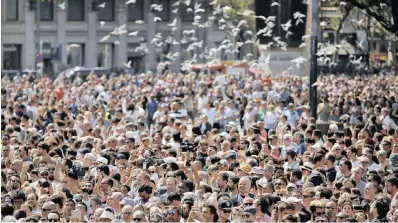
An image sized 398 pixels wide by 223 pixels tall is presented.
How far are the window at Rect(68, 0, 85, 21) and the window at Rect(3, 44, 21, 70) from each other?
4.35 m

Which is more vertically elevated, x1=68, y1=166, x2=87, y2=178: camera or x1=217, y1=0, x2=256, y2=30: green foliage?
x1=217, y1=0, x2=256, y2=30: green foliage

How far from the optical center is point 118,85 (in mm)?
48188

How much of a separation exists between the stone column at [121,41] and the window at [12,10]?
6.70 m

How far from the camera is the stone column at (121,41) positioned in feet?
296

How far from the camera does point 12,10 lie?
8794 centimetres

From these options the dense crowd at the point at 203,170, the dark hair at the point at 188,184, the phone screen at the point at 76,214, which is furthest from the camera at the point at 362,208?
the phone screen at the point at 76,214

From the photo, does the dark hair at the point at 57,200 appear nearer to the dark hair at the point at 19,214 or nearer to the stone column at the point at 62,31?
the dark hair at the point at 19,214

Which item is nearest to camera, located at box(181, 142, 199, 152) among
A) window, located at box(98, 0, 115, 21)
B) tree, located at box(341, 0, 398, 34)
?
tree, located at box(341, 0, 398, 34)

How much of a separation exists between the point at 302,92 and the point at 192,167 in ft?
74.7

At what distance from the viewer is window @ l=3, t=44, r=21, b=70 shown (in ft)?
284

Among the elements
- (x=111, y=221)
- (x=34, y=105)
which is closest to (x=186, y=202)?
(x=111, y=221)

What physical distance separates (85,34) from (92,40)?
1.84ft

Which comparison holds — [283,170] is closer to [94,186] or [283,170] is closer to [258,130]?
[94,186]

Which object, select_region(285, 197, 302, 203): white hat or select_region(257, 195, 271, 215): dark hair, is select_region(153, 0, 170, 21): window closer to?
select_region(285, 197, 302, 203): white hat
